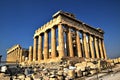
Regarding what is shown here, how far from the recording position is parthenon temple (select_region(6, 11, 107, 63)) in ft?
84.6

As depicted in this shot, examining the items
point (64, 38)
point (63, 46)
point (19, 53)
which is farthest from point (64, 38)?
point (19, 53)

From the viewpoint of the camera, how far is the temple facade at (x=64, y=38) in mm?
25786

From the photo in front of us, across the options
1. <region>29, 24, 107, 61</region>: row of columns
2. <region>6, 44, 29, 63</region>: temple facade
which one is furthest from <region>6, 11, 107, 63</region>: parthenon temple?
<region>6, 44, 29, 63</region>: temple facade

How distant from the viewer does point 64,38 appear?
2831 cm

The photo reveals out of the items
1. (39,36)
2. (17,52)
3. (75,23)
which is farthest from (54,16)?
(17,52)

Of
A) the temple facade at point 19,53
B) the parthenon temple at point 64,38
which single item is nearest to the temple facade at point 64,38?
the parthenon temple at point 64,38

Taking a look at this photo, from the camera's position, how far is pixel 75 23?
29.8 m

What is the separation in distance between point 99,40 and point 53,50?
1827 cm

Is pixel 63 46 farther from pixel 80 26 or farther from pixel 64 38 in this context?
pixel 80 26

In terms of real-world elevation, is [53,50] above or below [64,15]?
below

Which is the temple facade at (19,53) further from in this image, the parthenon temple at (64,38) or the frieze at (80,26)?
the frieze at (80,26)

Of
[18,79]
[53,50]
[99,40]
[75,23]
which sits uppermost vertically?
[75,23]

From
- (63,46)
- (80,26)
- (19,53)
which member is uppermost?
(80,26)

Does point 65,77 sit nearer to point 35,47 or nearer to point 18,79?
point 18,79
